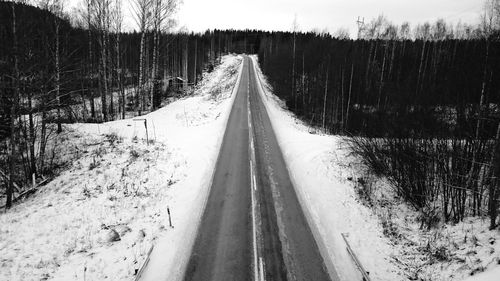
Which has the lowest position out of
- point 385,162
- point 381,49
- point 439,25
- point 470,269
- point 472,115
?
point 470,269

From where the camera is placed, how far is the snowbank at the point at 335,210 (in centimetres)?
989

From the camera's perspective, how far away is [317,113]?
1761 inches

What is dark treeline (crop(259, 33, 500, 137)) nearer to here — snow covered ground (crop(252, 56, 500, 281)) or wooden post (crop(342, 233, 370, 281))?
snow covered ground (crop(252, 56, 500, 281))

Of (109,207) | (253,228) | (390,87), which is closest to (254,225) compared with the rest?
(253,228)

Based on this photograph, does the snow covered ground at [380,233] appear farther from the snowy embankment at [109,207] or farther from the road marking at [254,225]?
the snowy embankment at [109,207]

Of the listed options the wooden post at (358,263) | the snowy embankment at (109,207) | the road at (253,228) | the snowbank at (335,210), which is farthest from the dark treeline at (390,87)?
the snowy embankment at (109,207)

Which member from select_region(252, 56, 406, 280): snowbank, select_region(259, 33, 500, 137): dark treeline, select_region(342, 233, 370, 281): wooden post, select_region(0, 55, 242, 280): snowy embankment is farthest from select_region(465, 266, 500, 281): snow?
select_region(0, 55, 242, 280): snowy embankment

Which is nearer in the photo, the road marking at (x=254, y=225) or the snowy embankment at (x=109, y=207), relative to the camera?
the road marking at (x=254, y=225)

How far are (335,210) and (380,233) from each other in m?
2.08

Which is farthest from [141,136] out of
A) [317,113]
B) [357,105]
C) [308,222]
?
[357,105]

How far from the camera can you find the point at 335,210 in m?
13.2

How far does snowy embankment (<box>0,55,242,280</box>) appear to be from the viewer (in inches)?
372

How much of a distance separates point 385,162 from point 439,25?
6111 cm

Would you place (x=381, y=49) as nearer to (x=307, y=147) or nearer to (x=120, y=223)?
(x=307, y=147)
